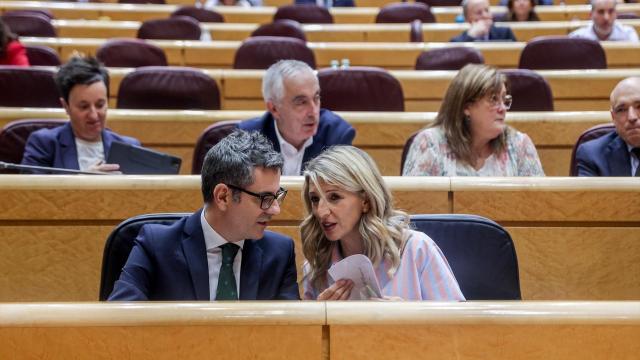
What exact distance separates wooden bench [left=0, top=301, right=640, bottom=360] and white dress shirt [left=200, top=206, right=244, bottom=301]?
0.32 metres

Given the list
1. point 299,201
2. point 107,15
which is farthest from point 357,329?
point 107,15

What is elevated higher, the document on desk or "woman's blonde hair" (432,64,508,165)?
"woman's blonde hair" (432,64,508,165)

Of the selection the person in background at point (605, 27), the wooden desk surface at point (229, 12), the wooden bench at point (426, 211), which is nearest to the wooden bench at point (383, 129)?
the wooden bench at point (426, 211)

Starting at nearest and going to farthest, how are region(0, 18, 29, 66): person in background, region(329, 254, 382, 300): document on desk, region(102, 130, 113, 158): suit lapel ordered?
region(329, 254, 382, 300): document on desk, region(102, 130, 113, 158): suit lapel, region(0, 18, 29, 66): person in background

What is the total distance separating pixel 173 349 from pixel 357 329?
163mm

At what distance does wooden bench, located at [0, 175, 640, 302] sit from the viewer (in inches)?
52.7

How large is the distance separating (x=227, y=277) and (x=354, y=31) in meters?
2.23

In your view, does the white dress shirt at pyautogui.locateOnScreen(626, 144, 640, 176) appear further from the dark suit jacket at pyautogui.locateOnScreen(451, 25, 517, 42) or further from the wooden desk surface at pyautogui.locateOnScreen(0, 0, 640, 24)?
the wooden desk surface at pyautogui.locateOnScreen(0, 0, 640, 24)

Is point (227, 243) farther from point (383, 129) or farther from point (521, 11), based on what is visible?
point (521, 11)

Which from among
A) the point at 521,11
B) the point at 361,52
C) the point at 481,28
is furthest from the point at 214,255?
the point at 521,11

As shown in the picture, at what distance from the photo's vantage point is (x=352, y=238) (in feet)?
3.89

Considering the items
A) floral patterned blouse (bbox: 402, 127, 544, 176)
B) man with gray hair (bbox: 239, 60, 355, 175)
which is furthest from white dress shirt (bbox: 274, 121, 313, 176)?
floral patterned blouse (bbox: 402, 127, 544, 176)

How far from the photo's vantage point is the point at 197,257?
1116mm

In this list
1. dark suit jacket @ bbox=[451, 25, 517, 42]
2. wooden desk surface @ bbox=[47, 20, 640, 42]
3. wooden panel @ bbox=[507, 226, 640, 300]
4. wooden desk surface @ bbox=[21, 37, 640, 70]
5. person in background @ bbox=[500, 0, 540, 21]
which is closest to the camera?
wooden panel @ bbox=[507, 226, 640, 300]
